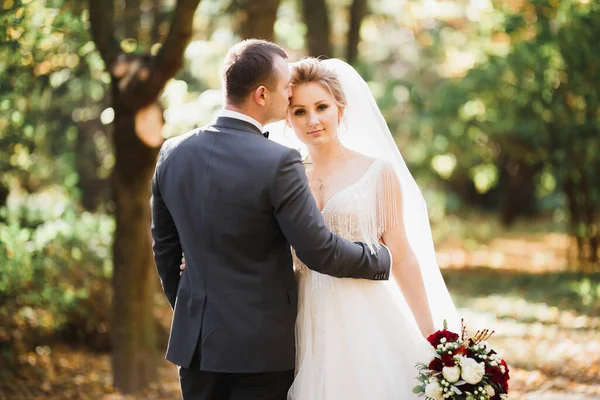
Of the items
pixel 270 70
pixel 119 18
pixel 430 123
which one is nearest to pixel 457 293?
pixel 430 123

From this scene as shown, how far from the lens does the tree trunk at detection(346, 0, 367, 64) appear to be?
41.9 ft

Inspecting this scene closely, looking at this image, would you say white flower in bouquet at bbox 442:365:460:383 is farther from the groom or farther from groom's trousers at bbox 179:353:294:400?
groom's trousers at bbox 179:353:294:400

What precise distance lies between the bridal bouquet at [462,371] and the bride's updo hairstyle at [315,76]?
3.98 feet

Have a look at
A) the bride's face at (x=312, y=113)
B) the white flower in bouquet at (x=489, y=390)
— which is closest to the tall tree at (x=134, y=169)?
the bride's face at (x=312, y=113)

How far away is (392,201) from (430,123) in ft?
30.9

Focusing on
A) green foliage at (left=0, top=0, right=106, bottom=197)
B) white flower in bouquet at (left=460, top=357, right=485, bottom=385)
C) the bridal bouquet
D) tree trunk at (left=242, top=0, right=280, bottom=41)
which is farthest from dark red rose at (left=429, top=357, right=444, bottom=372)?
tree trunk at (left=242, top=0, right=280, bottom=41)

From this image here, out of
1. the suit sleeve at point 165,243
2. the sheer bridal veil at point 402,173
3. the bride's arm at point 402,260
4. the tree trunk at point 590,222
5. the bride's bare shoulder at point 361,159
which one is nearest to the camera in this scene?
the suit sleeve at point 165,243

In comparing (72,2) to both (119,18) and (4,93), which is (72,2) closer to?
(119,18)

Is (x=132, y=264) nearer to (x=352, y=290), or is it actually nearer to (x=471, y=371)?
(x=352, y=290)

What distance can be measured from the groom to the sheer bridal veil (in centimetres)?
75

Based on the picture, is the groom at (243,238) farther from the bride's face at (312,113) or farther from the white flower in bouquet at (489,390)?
the white flower in bouquet at (489,390)

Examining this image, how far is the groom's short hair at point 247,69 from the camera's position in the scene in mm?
2934

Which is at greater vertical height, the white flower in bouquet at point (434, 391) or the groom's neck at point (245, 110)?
the groom's neck at point (245, 110)

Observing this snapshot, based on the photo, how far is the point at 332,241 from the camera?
9.62 ft
